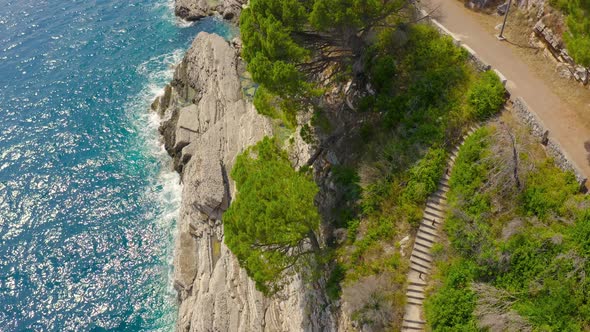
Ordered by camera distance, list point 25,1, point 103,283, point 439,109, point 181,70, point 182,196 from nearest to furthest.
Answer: point 439,109 < point 103,283 < point 182,196 < point 181,70 < point 25,1

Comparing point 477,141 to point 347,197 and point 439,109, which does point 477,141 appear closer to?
point 439,109

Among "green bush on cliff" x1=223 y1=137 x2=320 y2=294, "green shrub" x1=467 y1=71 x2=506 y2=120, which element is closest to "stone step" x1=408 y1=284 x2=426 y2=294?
"green bush on cliff" x1=223 y1=137 x2=320 y2=294

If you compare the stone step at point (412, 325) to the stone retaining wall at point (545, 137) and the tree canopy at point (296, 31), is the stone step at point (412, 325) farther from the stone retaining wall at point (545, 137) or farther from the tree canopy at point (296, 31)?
the tree canopy at point (296, 31)

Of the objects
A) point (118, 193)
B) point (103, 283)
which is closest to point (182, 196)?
point (118, 193)

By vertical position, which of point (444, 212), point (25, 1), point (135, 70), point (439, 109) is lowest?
point (25, 1)

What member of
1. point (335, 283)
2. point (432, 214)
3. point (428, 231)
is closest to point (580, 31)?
point (432, 214)

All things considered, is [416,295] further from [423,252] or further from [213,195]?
[213,195]
